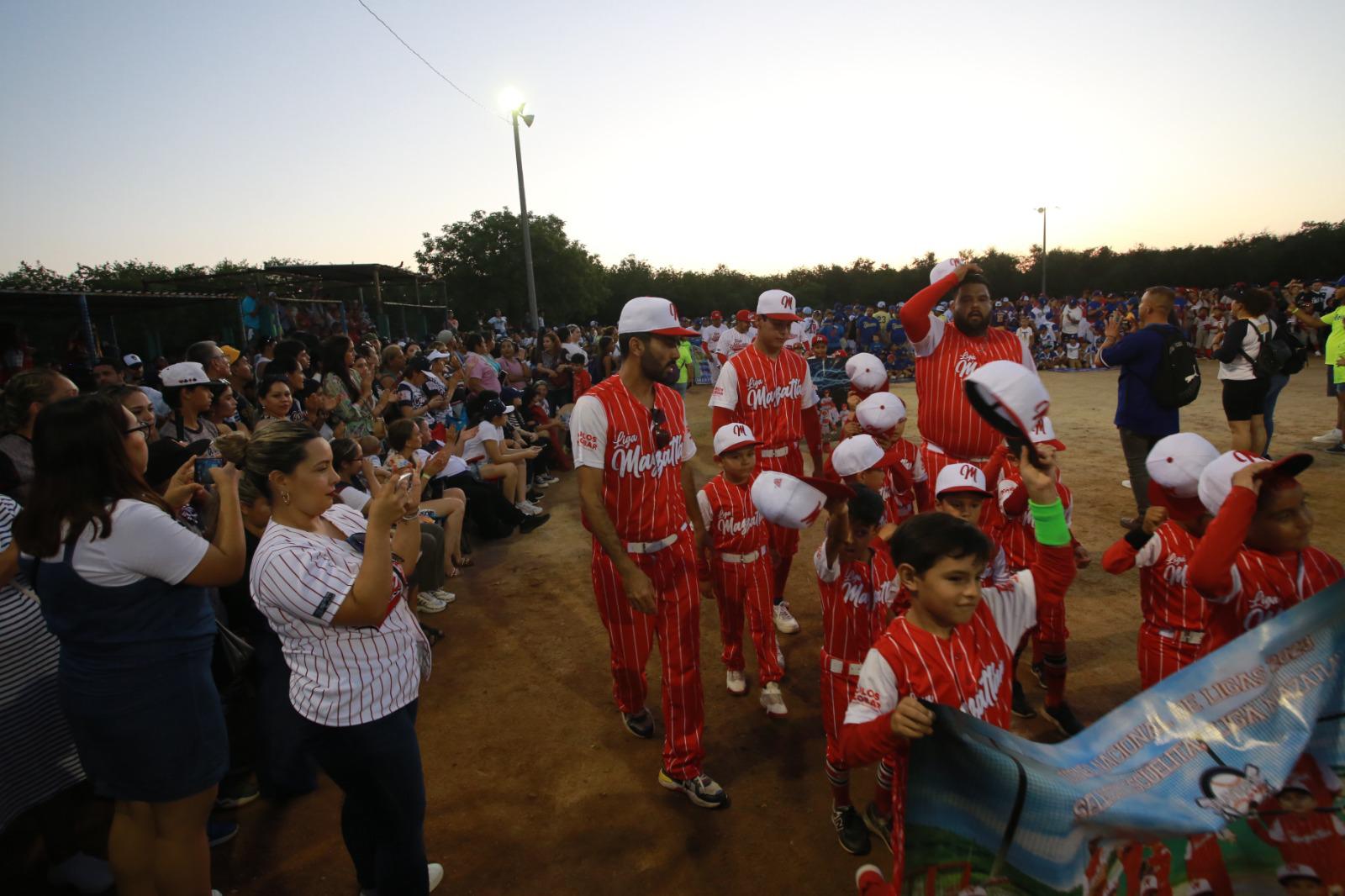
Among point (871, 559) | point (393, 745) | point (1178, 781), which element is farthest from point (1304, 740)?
point (393, 745)

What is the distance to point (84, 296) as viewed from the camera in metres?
8.30

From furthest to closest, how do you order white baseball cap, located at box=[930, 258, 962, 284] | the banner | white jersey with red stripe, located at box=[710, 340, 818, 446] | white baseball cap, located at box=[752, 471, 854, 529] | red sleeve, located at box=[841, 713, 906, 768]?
white jersey with red stripe, located at box=[710, 340, 818, 446], white baseball cap, located at box=[930, 258, 962, 284], white baseball cap, located at box=[752, 471, 854, 529], red sleeve, located at box=[841, 713, 906, 768], the banner

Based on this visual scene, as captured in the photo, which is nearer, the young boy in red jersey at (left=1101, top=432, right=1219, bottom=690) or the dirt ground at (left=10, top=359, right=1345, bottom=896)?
the young boy in red jersey at (left=1101, top=432, right=1219, bottom=690)

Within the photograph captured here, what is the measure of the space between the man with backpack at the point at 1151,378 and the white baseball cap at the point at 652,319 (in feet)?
13.9

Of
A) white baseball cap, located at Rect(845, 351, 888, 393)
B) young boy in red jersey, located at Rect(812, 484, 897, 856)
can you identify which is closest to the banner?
young boy in red jersey, located at Rect(812, 484, 897, 856)

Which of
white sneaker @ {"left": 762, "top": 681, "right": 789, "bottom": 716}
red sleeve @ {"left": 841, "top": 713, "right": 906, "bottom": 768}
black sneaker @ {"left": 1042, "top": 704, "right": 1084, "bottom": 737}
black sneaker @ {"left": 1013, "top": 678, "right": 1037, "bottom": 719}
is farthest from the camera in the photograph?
white sneaker @ {"left": 762, "top": 681, "right": 789, "bottom": 716}

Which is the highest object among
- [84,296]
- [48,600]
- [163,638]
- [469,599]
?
[84,296]

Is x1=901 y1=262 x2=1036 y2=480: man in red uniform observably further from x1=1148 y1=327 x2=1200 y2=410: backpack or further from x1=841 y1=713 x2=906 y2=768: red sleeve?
x1=841 y1=713 x2=906 y2=768: red sleeve

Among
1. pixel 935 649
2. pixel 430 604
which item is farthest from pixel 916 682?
pixel 430 604

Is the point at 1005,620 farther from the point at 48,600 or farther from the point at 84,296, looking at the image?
the point at 84,296

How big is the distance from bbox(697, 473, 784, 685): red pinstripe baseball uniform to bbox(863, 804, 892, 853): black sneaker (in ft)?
3.52

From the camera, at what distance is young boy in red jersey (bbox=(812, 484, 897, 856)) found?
10.1 ft

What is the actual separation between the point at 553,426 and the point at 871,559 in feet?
27.2

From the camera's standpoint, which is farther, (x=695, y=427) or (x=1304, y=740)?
(x=695, y=427)
